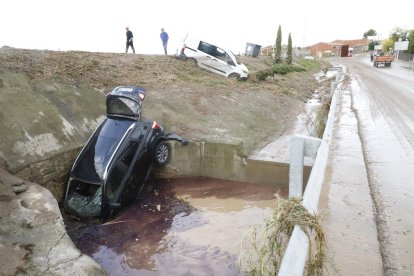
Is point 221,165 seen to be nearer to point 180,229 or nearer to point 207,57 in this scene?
point 180,229

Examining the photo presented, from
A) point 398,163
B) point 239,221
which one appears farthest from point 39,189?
point 398,163

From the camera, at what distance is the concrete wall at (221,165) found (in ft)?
28.0

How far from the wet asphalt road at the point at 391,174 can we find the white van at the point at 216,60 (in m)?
7.15

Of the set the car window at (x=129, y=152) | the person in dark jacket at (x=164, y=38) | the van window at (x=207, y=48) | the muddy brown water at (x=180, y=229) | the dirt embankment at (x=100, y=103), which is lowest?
the muddy brown water at (x=180, y=229)

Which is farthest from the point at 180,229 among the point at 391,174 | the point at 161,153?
the point at 391,174

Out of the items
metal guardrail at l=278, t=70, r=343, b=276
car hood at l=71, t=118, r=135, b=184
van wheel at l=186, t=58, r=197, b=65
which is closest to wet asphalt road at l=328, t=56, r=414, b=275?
metal guardrail at l=278, t=70, r=343, b=276

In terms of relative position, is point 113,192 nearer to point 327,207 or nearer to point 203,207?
point 203,207

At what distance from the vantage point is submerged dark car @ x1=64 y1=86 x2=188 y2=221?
7.20 metres

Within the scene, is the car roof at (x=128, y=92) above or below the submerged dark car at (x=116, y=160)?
above

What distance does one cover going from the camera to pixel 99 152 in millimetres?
7570

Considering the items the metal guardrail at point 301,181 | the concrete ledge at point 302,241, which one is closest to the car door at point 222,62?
the metal guardrail at point 301,181

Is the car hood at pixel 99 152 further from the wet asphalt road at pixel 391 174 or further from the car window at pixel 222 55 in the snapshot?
the car window at pixel 222 55

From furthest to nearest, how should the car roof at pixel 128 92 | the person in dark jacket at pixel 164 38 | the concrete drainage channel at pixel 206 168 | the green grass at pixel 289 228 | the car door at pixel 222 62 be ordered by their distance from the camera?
1. the person in dark jacket at pixel 164 38
2. the car door at pixel 222 62
3. the car roof at pixel 128 92
4. the concrete drainage channel at pixel 206 168
5. the green grass at pixel 289 228

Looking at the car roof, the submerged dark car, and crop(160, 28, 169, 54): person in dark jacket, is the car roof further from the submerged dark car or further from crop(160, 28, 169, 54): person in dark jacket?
crop(160, 28, 169, 54): person in dark jacket
